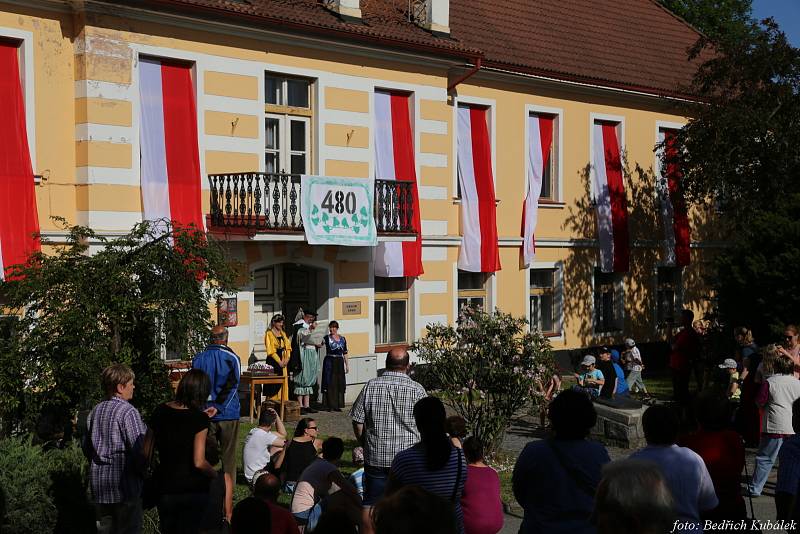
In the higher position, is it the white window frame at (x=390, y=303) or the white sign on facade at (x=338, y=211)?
the white sign on facade at (x=338, y=211)

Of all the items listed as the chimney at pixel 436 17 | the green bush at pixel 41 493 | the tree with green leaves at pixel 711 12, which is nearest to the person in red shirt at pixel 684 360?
the chimney at pixel 436 17

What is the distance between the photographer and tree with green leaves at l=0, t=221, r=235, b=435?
11148 mm

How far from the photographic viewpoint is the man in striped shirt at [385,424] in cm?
861

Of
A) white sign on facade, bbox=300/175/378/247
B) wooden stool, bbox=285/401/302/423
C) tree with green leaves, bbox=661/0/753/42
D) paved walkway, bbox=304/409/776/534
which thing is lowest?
paved walkway, bbox=304/409/776/534

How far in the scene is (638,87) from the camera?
26.6m

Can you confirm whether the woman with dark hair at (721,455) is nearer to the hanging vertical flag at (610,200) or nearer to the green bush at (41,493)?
the green bush at (41,493)

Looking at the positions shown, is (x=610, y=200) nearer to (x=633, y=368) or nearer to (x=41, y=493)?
(x=633, y=368)

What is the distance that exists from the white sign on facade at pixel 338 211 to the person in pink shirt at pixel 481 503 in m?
11.9

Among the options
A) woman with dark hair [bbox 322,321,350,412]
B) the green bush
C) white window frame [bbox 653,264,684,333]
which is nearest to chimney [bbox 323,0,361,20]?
woman with dark hair [bbox 322,321,350,412]

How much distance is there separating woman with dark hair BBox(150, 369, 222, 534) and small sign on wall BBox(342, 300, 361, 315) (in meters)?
12.8

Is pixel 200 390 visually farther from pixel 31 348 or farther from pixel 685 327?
pixel 685 327

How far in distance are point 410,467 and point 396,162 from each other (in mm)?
15077

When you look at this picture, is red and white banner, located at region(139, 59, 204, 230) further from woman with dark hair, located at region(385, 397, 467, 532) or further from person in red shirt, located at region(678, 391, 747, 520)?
person in red shirt, located at region(678, 391, 747, 520)

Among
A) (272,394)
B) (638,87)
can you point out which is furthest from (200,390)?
(638,87)
